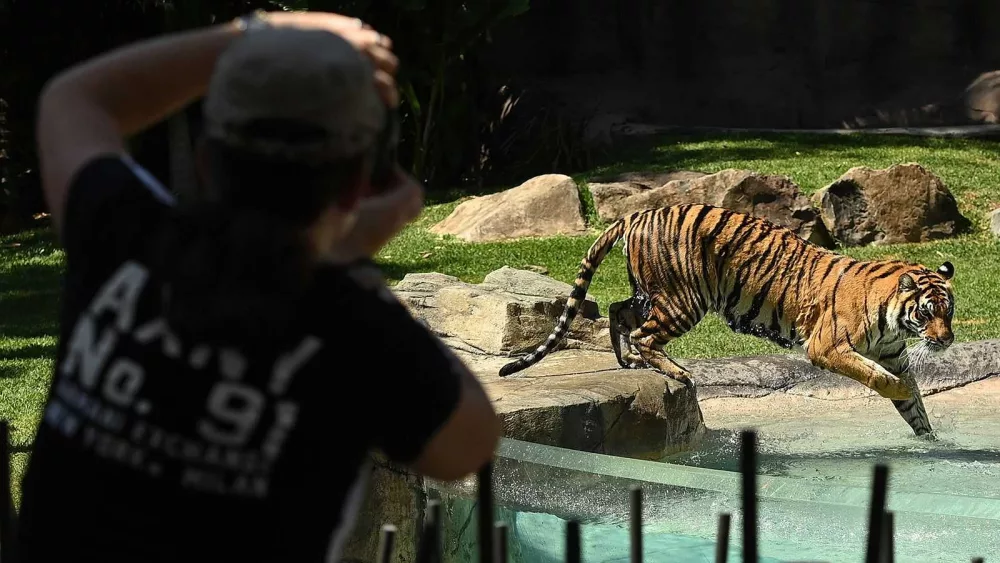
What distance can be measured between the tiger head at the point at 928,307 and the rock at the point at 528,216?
19.1 feet

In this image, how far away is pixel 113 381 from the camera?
1.29m

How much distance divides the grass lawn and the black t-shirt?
458 centimetres

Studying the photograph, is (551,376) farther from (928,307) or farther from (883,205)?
(883,205)

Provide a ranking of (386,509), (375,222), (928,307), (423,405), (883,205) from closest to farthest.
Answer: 1. (423,405)
2. (375,222)
3. (386,509)
4. (928,307)
5. (883,205)

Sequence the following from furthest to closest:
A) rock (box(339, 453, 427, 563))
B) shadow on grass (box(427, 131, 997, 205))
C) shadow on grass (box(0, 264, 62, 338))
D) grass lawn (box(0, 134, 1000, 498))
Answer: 1. shadow on grass (box(427, 131, 997, 205))
2. shadow on grass (box(0, 264, 62, 338))
3. grass lawn (box(0, 134, 1000, 498))
4. rock (box(339, 453, 427, 563))

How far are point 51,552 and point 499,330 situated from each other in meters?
5.48

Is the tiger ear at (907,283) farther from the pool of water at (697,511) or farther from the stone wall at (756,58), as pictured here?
the stone wall at (756,58)

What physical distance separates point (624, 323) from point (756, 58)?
11.7m

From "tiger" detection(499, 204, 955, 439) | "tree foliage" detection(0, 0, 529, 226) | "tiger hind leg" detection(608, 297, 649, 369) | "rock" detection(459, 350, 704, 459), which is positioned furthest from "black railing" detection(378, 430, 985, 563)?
"tree foliage" detection(0, 0, 529, 226)

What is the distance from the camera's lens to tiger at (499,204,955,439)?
6590 millimetres

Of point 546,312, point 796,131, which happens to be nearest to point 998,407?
point 546,312

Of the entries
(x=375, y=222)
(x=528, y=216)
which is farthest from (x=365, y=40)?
(x=528, y=216)

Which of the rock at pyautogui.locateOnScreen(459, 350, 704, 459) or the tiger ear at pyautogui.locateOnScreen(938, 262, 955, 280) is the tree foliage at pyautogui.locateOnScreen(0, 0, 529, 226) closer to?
the tiger ear at pyautogui.locateOnScreen(938, 262, 955, 280)

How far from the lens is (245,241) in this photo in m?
1.18
